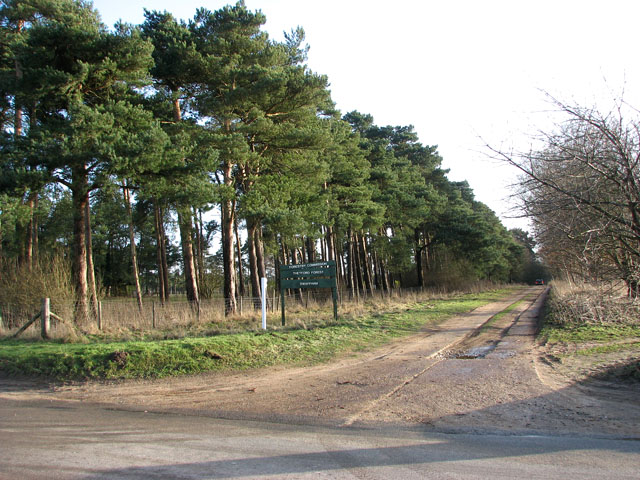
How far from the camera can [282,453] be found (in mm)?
→ 5055

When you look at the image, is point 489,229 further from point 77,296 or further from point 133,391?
point 133,391

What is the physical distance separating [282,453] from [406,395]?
3.06m

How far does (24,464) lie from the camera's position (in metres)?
4.84

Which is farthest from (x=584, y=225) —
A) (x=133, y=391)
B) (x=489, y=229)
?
(x=489, y=229)

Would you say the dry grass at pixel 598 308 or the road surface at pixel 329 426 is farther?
the dry grass at pixel 598 308

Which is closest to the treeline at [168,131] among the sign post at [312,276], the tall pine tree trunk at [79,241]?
the tall pine tree trunk at [79,241]

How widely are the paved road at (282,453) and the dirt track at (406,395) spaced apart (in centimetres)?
52

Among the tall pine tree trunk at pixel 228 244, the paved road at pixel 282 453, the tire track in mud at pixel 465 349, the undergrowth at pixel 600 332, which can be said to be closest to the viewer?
the paved road at pixel 282 453

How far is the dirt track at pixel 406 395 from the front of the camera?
617cm

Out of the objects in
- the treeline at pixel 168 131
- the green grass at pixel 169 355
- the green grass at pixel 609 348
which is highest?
the treeline at pixel 168 131

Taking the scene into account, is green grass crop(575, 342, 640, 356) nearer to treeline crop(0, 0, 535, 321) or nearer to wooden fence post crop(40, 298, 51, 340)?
treeline crop(0, 0, 535, 321)

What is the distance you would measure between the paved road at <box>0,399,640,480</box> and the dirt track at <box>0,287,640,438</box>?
52 cm

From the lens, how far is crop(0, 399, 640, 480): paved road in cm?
449

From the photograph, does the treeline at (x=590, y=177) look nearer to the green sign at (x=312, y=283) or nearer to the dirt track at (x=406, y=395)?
the dirt track at (x=406, y=395)
